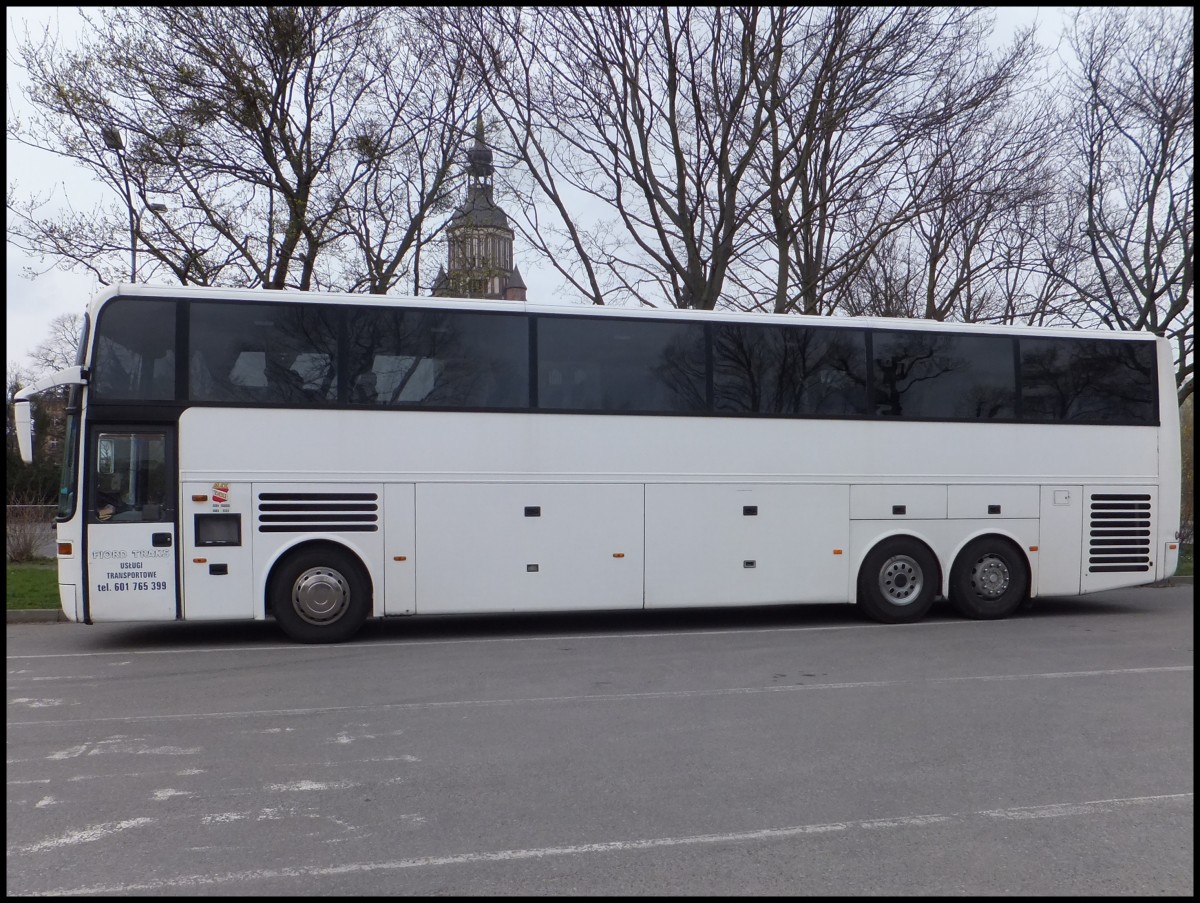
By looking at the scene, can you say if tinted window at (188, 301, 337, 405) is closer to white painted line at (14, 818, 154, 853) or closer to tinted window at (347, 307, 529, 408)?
tinted window at (347, 307, 529, 408)

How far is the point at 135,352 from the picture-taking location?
34.7ft

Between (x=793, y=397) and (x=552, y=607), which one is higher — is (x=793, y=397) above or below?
above

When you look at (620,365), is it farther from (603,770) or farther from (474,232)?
(474,232)

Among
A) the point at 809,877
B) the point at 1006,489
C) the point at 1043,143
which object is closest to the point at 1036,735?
the point at 809,877

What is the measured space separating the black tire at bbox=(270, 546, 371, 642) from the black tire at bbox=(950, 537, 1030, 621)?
711 centimetres

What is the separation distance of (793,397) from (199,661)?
7.00 m

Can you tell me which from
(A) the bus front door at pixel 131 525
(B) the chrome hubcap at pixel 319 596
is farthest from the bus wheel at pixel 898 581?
(A) the bus front door at pixel 131 525

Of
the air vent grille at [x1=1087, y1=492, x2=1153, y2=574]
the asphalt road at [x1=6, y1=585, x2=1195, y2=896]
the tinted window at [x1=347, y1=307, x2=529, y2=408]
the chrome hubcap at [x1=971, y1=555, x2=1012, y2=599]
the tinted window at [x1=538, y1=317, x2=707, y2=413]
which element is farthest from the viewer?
the air vent grille at [x1=1087, y1=492, x2=1153, y2=574]

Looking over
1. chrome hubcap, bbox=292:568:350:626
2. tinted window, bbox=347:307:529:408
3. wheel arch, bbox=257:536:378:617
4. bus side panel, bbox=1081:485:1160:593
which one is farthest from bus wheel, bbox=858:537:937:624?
chrome hubcap, bbox=292:568:350:626

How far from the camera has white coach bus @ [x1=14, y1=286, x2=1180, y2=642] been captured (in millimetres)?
10648

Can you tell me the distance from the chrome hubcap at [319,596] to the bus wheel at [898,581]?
606cm

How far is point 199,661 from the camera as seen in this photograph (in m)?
10.1

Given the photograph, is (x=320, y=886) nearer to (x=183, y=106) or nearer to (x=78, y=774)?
(x=78, y=774)

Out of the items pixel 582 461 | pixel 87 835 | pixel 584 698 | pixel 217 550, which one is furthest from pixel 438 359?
pixel 87 835
